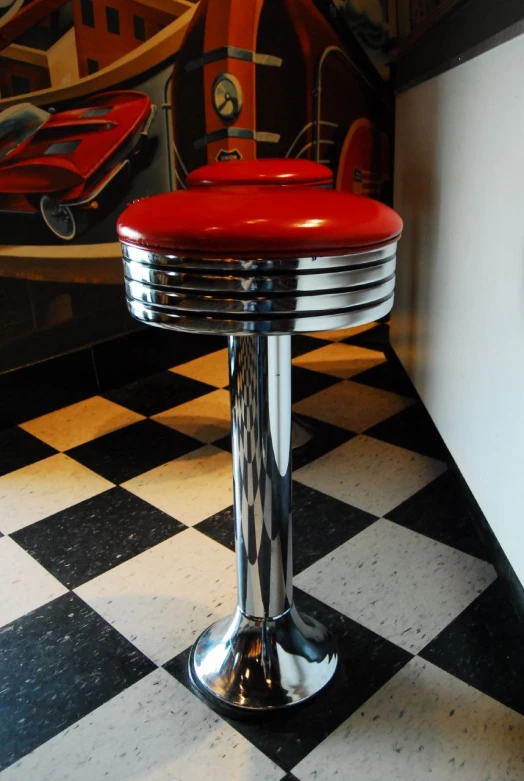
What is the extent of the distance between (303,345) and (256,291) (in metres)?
2.09

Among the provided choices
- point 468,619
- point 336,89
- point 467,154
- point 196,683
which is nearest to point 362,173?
point 336,89

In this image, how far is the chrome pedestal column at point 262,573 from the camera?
35.5 inches

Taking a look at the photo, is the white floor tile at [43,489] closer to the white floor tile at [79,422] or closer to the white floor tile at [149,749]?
the white floor tile at [79,422]

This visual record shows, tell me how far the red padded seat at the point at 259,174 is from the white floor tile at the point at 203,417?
35.6 inches

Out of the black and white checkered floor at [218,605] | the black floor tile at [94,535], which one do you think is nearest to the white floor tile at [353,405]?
the black and white checkered floor at [218,605]

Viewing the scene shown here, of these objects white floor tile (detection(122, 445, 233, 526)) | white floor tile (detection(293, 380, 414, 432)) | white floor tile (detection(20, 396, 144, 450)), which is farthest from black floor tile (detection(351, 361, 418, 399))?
white floor tile (detection(20, 396, 144, 450))

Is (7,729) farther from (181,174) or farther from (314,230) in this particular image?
(181,174)

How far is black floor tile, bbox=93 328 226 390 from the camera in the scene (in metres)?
2.40

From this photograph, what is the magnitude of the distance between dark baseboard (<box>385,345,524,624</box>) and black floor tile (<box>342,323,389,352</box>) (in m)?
1.11

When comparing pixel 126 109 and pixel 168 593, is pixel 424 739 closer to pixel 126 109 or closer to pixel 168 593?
pixel 168 593

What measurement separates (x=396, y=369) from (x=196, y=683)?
5.32ft

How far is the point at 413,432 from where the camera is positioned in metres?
1.97

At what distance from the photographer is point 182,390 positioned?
238cm

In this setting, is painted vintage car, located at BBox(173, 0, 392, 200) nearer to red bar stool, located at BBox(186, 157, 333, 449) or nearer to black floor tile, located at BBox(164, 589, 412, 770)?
red bar stool, located at BBox(186, 157, 333, 449)
